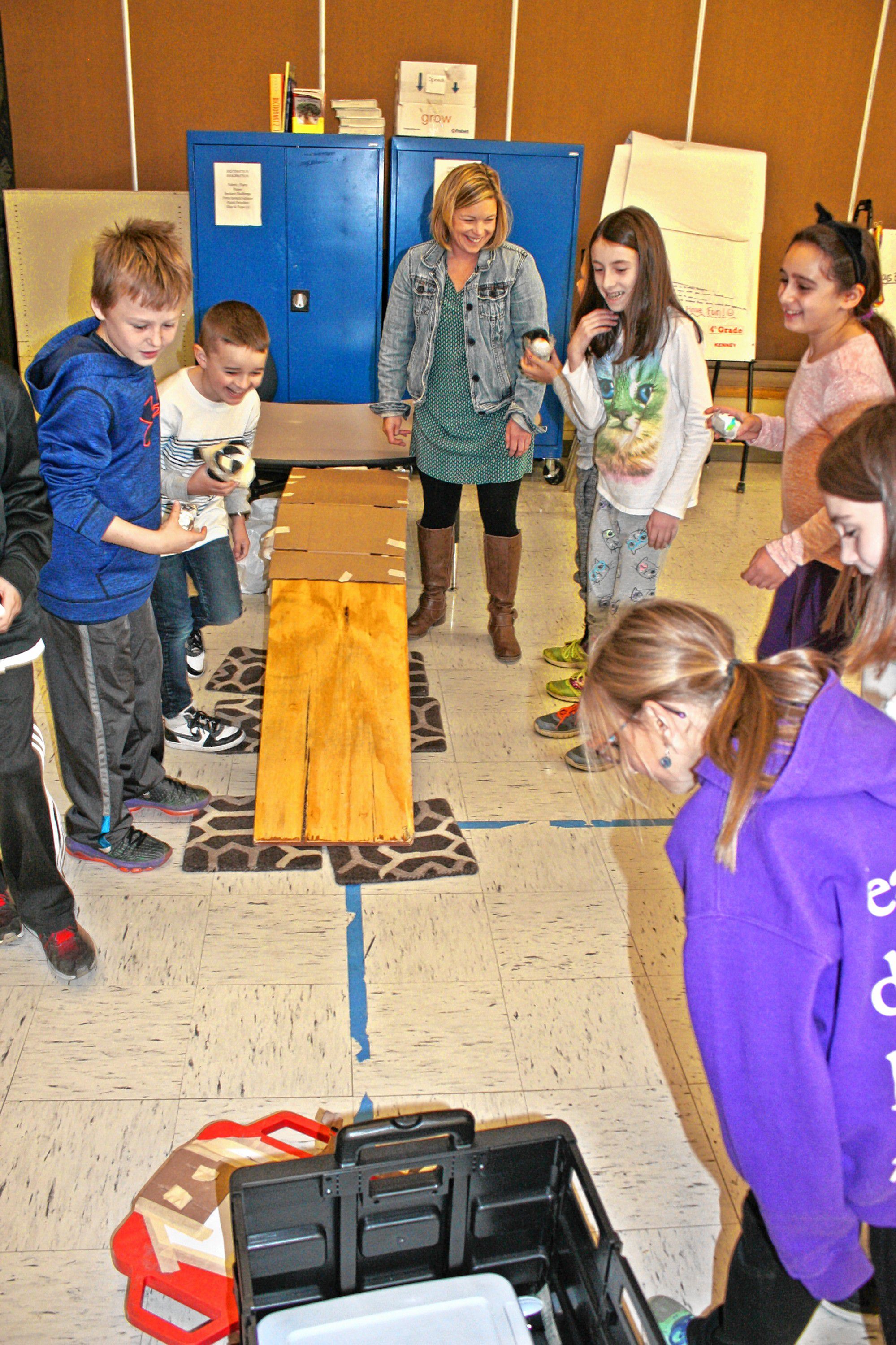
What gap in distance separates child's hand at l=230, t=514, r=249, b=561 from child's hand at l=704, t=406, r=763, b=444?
1360mm

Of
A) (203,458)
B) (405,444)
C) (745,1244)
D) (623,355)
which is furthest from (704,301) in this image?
(745,1244)

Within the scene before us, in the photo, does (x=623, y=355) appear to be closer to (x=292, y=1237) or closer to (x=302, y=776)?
(x=302, y=776)

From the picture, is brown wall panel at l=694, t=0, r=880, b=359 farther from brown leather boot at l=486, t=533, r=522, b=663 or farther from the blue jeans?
the blue jeans

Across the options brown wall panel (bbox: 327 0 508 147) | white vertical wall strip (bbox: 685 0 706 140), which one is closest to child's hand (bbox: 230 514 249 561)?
brown wall panel (bbox: 327 0 508 147)

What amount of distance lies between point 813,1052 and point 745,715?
0.35 meters

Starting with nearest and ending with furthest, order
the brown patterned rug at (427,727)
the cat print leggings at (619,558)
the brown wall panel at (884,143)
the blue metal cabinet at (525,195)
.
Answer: the cat print leggings at (619,558), the brown patterned rug at (427,727), the blue metal cabinet at (525,195), the brown wall panel at (884,143)

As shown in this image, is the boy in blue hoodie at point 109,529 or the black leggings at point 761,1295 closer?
the black leggings at point 761,1295

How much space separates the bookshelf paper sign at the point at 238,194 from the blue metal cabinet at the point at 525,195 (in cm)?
71

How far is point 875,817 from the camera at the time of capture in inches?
43.4

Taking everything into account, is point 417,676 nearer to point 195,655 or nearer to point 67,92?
point 195,655

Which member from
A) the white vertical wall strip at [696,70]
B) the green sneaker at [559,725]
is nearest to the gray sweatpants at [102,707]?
the green sneaker at [559,725]

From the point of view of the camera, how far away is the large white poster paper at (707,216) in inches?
239

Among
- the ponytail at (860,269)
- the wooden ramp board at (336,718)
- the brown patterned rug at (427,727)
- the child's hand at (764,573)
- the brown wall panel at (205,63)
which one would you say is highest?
the brown wall panel at (205,63)

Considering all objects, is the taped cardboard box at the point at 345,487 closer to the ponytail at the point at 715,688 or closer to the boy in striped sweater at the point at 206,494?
the boy in striped sweater at the point at 206,494
